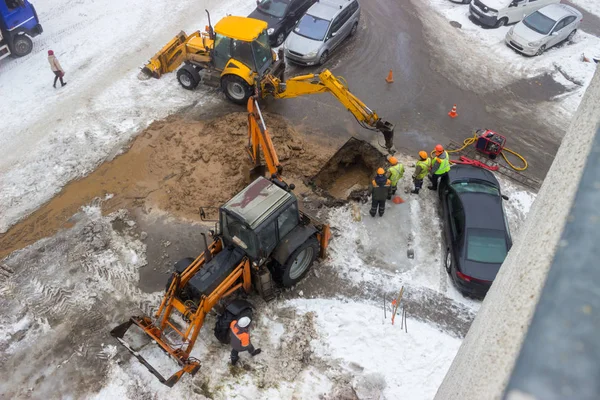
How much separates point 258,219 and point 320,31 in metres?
9.05

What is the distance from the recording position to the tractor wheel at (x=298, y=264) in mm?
8102

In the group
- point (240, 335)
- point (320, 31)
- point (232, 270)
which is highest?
point (320, 31)

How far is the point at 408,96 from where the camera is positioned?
13.6 metres

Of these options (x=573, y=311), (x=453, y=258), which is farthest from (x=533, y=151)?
(x=573, y=311)

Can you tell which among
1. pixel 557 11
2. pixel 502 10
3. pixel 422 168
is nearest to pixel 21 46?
pixel 422 168

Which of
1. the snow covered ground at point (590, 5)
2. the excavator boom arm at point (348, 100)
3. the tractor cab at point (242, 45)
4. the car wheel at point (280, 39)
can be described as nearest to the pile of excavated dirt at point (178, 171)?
the excavator boom arm at point (348, 100)

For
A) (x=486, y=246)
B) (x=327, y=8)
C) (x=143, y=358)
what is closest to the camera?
(x=143, y=358)

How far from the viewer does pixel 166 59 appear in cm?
1394

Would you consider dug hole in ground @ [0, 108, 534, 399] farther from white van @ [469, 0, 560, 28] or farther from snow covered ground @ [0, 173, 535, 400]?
white van @ [469, 0, 560, 28]

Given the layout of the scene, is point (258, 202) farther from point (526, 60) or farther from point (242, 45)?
point (526, 60)

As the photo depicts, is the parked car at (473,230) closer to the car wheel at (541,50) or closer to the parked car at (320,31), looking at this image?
the parked car at (320,31)

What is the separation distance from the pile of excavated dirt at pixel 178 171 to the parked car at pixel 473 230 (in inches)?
133

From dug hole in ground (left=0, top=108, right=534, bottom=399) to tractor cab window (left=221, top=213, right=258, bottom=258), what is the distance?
50.7 inches

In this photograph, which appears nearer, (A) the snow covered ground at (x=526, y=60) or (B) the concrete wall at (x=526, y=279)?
(B) the concrete wall at (x=526, y=279)
